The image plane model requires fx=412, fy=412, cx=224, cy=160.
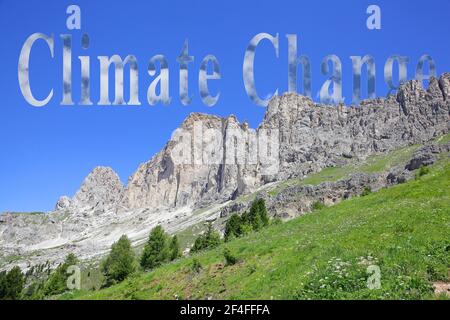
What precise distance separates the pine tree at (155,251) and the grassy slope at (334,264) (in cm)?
4279

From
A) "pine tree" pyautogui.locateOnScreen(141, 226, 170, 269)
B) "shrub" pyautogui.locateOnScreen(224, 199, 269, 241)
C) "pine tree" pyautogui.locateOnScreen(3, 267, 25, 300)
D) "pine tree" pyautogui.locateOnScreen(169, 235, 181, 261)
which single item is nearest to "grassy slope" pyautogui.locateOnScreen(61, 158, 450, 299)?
"shrub" pyautogui.locateOnScreen(224, 199, 269, 241)

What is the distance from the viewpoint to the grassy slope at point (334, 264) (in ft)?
57.1

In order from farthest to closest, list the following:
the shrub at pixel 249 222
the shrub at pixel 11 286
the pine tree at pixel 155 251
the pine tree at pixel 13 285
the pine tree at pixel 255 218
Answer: the pine tree at pixel 255 218 < the shrub at pixel 249 222 < the pine tree at pixel 155 251 < the shrub at pixel 11 286 < the pine tree at pixel 13 285

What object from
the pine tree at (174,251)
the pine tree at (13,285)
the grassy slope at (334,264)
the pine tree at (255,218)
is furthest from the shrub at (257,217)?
the grassy slope at (334,264)

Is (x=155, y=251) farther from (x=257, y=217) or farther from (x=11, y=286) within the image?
(x=11, y=286)

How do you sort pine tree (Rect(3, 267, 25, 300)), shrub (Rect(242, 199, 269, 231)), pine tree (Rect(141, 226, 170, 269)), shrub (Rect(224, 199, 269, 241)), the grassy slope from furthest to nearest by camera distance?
1. shrub (Rect(242, 199, 269, 231))
2. shrub (Rect(224, 199, 269, 241))
3. pine tree (Rect(141, 226, 170, 269))
4. pine tree (Rect(3, 267, 25, 300))
5. the grassy slope

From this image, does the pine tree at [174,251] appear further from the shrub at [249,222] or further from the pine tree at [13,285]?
the pine tree at [13,285]

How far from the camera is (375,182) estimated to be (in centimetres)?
16488

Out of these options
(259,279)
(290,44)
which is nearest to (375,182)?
(290,44)

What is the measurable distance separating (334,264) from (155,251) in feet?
193

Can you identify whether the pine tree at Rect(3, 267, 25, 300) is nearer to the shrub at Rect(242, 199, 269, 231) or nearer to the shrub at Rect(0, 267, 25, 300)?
the shrub at Rect(0, 267, 25, 300)

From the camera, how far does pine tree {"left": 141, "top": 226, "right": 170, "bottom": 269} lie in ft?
236

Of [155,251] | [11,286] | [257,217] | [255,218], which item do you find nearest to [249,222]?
[255,218]

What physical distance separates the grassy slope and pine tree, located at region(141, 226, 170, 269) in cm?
4279
